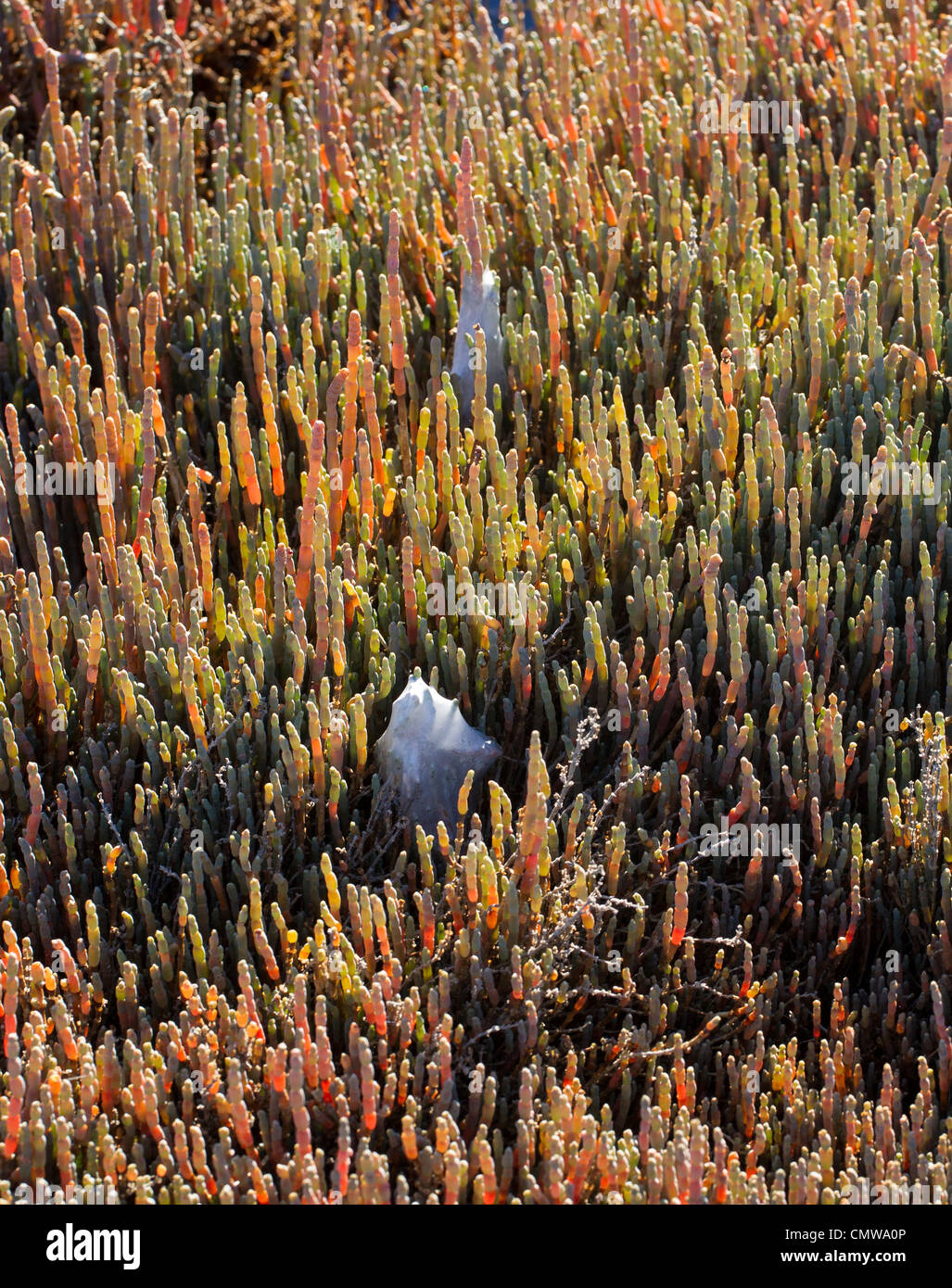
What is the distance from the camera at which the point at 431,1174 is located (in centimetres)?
197

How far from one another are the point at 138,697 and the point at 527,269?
1793 mm

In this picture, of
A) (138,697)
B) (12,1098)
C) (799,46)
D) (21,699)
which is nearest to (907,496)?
(138,697)

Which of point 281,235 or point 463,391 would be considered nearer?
point 463,391

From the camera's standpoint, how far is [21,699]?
103 inches

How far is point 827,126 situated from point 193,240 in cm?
195

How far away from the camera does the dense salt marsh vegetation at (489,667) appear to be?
6.81 feet

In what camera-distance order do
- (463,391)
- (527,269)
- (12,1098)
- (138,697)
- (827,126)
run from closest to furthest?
(12,1098) → (138,697) → (463,391) → (527,269) → (827,126)

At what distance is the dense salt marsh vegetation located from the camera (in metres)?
2.08

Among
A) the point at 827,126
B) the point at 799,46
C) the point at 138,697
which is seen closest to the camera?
the point at 138,697

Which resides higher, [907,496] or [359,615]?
[907,496]

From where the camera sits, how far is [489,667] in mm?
2713

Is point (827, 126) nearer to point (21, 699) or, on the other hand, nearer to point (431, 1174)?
point (21, 699)
